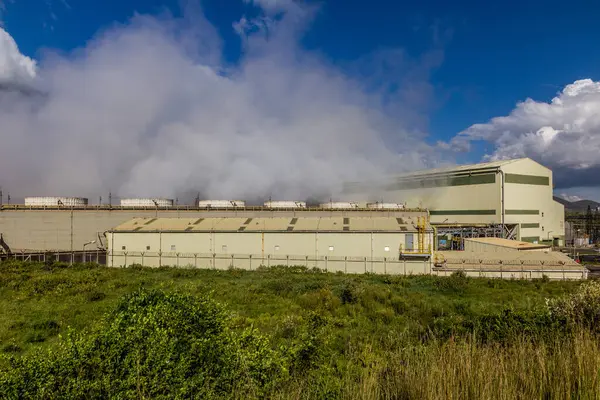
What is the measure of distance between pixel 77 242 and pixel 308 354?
1524 inches

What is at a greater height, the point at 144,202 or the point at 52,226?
the point at 144,202

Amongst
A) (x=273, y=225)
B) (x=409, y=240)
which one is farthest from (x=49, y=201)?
(x=409, y=240)

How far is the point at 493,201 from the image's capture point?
48344 millimetres

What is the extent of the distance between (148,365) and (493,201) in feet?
168

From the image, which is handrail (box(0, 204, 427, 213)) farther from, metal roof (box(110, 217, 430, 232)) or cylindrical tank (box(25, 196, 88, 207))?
metal roof (box(110, 217, 430, 232))

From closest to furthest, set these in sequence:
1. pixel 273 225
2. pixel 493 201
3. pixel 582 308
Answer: pixel 582 308 → pixel 273 225 → pixel 493 201

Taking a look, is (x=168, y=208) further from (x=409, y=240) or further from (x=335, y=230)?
(x=409, y=240)

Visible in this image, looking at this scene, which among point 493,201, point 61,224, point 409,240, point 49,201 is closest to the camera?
point 409,240

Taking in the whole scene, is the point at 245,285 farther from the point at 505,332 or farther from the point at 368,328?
the point at 505,332

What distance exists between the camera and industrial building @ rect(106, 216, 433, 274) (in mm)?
29469

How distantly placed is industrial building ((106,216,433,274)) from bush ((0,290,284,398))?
2325 cm

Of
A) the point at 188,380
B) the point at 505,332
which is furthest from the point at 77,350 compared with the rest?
the point at 505,332

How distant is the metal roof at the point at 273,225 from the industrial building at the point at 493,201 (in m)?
17.3

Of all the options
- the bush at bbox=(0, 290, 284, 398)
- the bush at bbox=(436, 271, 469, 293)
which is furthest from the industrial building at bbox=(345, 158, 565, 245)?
the bush at bbox=(0, 290, 284, 398)
